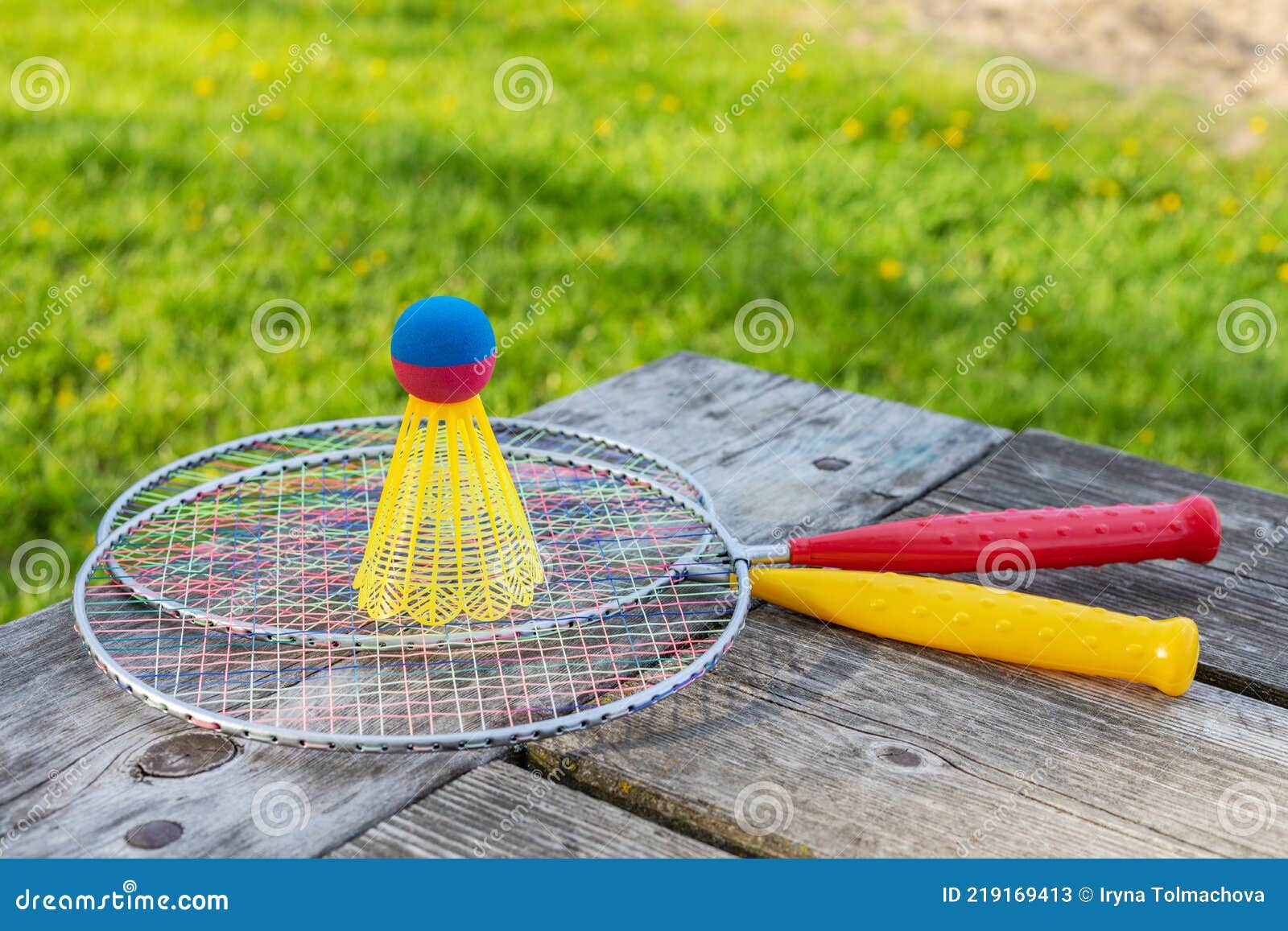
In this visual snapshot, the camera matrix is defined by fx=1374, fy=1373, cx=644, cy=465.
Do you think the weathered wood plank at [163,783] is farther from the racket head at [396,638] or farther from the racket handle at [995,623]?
the racket handle at [995,623]

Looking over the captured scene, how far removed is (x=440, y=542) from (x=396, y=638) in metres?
0.16

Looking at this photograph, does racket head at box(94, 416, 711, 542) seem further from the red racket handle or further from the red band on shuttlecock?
Answer: the red band on shuttlecock

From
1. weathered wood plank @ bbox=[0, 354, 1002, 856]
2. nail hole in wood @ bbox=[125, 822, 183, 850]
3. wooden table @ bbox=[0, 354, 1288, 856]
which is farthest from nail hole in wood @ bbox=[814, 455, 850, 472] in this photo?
nail hole in wood @ bbox=[125, 822, 183, 850]

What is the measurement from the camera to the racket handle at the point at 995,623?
176 centimetres

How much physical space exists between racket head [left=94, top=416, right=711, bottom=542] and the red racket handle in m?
0.24

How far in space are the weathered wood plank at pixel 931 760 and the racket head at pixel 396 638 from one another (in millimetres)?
80

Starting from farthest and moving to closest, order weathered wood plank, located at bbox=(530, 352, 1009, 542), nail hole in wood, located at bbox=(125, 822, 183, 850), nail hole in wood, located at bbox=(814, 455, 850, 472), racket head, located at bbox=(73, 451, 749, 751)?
nail hole in wood, located at bbox=(814, 455, 850, 472)
weathered wood plank, located at bbox=(530, 352, 1009, 542)
racket head, located at bbox=(73, 451, 749, 751)
nail hole in wood, located at bbox=(125, 822, 183, 850)

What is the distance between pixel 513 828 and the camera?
4.86ft

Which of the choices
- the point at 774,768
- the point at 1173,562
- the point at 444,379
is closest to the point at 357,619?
the point at 444,379

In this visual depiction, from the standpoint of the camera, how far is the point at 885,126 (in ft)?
19.5

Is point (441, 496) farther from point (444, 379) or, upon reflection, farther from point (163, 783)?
point (163, 783)

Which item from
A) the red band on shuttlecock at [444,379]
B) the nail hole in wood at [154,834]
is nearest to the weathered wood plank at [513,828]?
the nail hole in wood at [154,834]

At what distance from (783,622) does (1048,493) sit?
0.72 metres

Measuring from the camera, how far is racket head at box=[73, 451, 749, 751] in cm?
162
